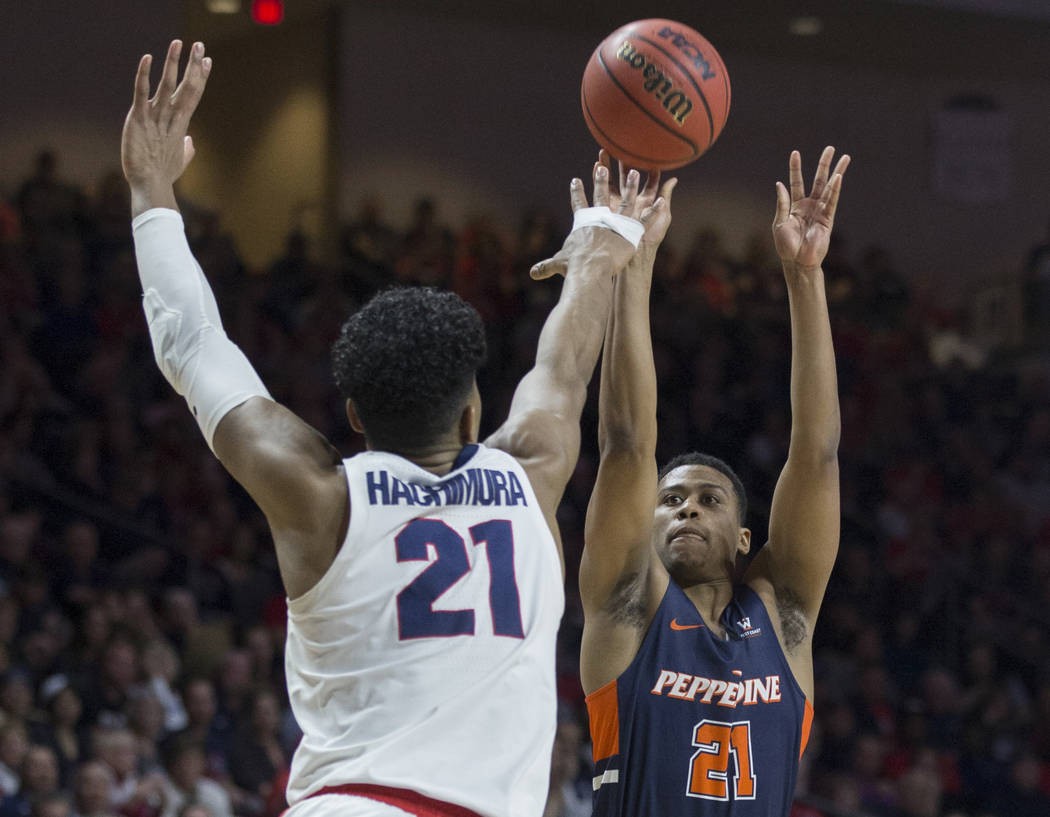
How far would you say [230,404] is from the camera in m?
2.39

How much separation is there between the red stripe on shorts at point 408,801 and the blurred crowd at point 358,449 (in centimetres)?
451

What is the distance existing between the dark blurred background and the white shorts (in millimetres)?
4460

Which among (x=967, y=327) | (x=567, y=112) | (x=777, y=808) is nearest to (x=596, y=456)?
(x=567, y=112)

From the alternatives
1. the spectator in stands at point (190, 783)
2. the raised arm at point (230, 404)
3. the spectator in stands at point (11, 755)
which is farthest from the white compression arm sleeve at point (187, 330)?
the spectator in stands at point (190, 783)

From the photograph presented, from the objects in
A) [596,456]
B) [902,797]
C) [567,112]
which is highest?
[567,112]

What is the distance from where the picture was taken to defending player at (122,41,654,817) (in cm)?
229

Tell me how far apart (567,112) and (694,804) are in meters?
10.8

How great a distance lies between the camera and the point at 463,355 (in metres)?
2.43

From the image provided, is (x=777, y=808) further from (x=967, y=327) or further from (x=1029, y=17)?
(x=967, y=327)

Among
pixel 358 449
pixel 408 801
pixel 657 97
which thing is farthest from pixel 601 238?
pixel 358 449

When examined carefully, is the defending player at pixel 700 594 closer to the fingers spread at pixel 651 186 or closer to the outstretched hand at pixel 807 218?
the outstretched hand at pixel 807 218

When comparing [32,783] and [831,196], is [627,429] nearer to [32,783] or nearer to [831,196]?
[831,196]

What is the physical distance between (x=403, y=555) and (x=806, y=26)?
11.6 metres

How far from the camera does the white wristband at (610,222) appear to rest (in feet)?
10.3
